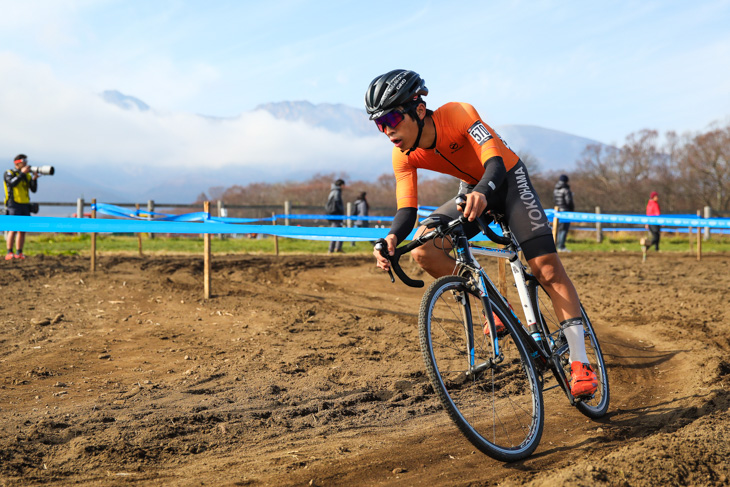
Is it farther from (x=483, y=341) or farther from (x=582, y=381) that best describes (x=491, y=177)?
(x=582, y=381)

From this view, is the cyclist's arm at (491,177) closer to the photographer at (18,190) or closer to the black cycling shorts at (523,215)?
the black cycling shorts at (523,215)

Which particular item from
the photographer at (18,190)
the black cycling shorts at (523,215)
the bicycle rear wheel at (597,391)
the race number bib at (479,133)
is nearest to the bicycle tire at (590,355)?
the bicycle rear wheel at (597,391)

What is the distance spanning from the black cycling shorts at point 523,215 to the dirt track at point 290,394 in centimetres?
123

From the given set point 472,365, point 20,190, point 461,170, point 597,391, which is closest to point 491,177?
point 461,170

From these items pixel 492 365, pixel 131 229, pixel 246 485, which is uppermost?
pixel 131 229

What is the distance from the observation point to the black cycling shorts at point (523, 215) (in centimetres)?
376

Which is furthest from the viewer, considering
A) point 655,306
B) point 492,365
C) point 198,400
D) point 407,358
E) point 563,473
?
point 655,306

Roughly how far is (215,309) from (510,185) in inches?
216

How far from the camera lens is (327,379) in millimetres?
5094

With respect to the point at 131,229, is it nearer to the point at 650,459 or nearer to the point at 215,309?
the point at 215,309

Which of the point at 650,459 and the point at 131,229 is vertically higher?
the point at 131,229

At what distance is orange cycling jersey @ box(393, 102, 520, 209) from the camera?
12.1 feet

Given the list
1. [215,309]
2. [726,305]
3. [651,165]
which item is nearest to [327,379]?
[215,309]

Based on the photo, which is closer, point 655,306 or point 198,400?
point 198,400
